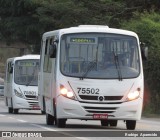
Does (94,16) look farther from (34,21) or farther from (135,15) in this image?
(34,21)

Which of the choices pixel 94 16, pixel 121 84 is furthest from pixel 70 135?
pixel 94 16

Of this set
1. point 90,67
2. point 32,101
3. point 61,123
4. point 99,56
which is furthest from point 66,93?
point 32,101

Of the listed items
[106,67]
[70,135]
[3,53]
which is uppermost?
[106,67]

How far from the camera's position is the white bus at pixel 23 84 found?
34.0 m

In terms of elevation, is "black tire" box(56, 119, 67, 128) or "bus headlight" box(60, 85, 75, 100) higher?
"bus headlight" box(60, 85, 75, 100)

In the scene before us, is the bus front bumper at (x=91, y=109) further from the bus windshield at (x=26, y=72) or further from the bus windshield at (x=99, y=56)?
the bus windshield at (x=26, y=72)

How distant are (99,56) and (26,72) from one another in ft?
47.2

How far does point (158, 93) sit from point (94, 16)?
12421 mm

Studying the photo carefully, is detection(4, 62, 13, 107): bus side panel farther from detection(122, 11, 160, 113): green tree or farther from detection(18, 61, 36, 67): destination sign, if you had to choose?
detection(122, 11, 160, 113): green tree

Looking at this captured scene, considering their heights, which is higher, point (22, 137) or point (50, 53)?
point (50, 53)

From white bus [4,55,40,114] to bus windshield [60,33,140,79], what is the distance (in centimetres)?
1303

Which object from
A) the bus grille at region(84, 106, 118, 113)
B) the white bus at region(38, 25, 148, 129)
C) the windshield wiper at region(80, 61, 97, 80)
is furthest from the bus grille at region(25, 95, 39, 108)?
the bus grille at region(84, 106, 118, 113)

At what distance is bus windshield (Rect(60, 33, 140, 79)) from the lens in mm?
20719

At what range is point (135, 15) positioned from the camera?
45500mm
